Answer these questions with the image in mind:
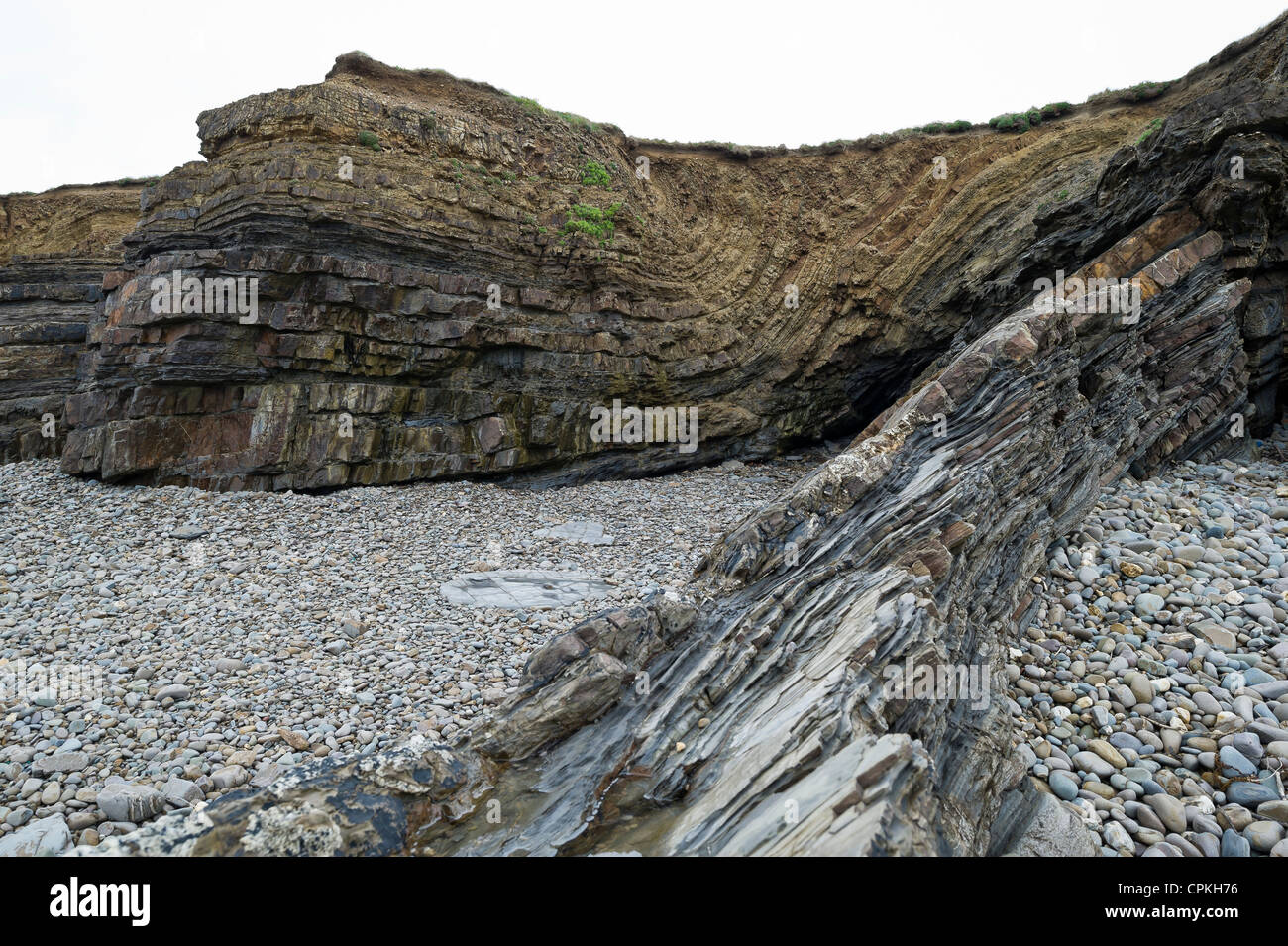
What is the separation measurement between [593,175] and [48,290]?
19.1 m

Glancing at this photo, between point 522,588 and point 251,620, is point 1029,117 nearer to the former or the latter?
point 522,588

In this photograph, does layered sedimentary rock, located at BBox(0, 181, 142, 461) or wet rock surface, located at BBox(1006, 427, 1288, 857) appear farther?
layered sedimentary rock, located at BBox(0, 181, 142, 461)

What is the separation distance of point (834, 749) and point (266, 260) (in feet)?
59.2

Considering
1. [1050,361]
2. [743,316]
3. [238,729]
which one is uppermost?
[743,316]

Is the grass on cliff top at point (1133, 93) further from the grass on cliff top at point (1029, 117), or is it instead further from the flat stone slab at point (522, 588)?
the flat stone slab at point (522, 588)

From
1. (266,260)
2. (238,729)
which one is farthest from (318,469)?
(238,729)

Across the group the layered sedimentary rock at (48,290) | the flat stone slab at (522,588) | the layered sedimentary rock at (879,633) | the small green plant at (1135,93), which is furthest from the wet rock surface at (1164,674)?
the layered sedimentary rock at (48,290)

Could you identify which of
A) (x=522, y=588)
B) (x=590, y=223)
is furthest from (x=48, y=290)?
(x=522, y=588)

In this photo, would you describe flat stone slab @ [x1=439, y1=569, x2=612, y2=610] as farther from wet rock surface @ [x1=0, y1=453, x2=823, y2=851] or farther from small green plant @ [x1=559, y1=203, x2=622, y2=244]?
small green plant @ [x1=559, y1=203, x2=622, y2=244]

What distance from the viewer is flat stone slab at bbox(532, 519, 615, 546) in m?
15.0

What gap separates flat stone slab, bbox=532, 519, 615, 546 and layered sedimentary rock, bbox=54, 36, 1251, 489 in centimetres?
422

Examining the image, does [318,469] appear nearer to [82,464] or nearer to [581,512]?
[82,464]

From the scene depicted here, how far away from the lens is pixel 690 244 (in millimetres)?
22625

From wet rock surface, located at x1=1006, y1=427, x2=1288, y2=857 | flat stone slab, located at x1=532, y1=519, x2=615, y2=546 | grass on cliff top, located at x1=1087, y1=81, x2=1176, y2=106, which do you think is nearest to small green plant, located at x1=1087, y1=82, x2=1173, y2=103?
grass on cliff top, located at x1=1087, y1=81, x2=1176, y2=106
